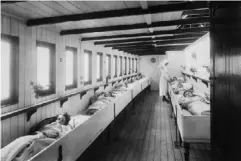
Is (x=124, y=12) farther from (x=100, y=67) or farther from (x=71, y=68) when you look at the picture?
(x=100, y=67)

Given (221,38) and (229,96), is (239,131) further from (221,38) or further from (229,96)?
(221,38)

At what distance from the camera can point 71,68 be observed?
4.52m

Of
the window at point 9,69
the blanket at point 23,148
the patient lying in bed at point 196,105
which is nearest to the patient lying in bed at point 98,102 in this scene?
the patient lying in bed at point 196,105

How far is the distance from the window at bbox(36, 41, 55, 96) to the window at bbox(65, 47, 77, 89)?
1.99 feet

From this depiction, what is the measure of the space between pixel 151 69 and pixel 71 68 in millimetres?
8934

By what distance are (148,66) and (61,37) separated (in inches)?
374

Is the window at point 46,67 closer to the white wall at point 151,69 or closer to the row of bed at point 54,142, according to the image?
the row of bed at point 54,142

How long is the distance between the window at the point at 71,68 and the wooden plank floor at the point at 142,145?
4.41ft

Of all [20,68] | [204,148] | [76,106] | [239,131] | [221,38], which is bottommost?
[204,148]

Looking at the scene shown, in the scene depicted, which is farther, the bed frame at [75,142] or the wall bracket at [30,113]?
the wall bracket at [30,113]

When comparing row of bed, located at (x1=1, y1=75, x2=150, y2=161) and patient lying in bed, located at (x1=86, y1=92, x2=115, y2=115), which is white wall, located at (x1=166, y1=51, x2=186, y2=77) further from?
row of bed, located at (x1=1, y1=75, x2=150, y2=161)

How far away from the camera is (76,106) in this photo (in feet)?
14.8

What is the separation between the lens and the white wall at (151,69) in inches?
506

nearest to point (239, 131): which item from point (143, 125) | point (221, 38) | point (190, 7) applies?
point (221, 38)
